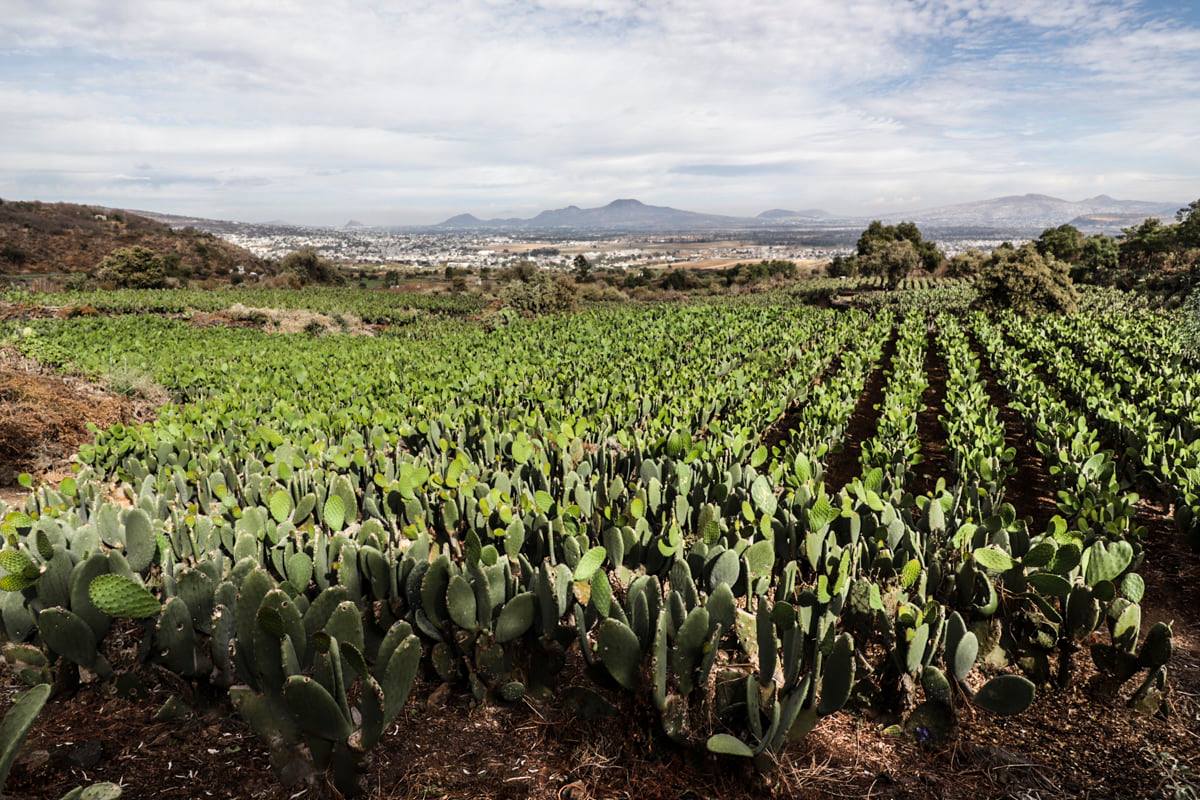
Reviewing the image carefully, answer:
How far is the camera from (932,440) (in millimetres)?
8664

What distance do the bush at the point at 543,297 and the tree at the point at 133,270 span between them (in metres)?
27.4

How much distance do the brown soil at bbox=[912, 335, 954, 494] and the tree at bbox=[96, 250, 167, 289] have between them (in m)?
47.1

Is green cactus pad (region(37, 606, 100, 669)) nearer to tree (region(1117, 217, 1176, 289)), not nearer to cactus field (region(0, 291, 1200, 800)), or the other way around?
cactus field (region(0, 291, 1200, 800))

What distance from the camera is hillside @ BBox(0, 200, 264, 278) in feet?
181

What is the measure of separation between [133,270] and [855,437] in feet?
163

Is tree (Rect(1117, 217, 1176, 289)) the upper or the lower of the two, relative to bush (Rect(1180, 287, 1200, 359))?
upper

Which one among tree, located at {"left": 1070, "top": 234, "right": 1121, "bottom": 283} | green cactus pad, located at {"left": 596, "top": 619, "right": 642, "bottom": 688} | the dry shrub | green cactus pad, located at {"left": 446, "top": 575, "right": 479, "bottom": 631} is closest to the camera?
green cactus pad, located at {"left": 596, "top": 619, "right": 642, "bottom": 688}

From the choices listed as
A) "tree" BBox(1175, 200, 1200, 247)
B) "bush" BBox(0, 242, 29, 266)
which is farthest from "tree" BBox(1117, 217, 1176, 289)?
"bush" BBox(0, 242, 29, 266)

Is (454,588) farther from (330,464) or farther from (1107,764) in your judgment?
(330,464)

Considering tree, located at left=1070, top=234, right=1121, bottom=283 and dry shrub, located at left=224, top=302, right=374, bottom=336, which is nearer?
dry shrub, located at left=224, top=302, right=374, bottom=336

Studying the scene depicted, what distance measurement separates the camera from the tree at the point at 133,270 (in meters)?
41.8

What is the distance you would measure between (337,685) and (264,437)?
4.61 metres

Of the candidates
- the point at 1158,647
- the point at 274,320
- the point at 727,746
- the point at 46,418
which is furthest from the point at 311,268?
the point at 1158,647

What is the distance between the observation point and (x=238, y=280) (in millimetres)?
55562
